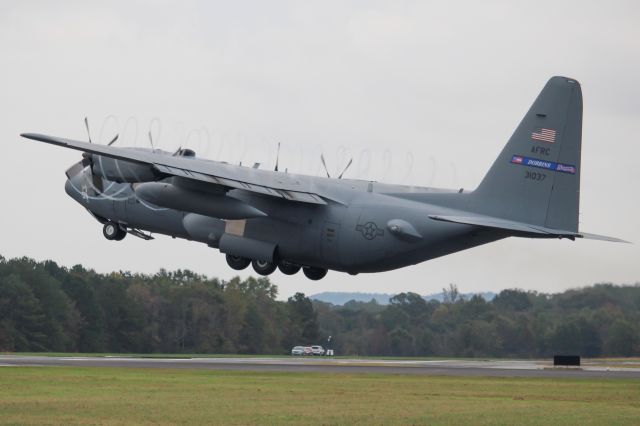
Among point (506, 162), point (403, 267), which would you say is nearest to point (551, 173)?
point (506, 162)

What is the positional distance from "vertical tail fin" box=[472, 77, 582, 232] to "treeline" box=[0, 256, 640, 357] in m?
36.7

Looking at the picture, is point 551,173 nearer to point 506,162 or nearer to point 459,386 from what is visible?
point 506,162

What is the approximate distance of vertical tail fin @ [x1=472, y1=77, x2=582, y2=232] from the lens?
4725 cm

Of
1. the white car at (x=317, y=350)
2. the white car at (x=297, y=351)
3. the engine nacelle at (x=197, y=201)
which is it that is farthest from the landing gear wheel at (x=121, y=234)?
the white car at (x=317, y=350)

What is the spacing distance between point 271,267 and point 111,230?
8.38 m

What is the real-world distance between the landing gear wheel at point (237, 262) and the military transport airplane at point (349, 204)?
0.25 ft

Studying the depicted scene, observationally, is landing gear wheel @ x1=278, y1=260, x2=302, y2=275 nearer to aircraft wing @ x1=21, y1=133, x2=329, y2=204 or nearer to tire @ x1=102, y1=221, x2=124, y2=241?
aircraft wing @ x1=21, y1=133, x2=329, y2=204

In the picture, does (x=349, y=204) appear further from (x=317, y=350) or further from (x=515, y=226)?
(x=317, y=350)

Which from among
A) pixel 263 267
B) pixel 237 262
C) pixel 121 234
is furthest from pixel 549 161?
pixel 121 234

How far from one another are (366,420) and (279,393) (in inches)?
294

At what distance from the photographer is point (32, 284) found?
330 ft

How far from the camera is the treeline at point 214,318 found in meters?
88.2

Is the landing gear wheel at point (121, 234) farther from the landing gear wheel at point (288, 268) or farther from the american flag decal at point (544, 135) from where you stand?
the american flag decal at point (544, 135)

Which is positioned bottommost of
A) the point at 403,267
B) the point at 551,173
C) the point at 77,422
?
the point at 77,422
